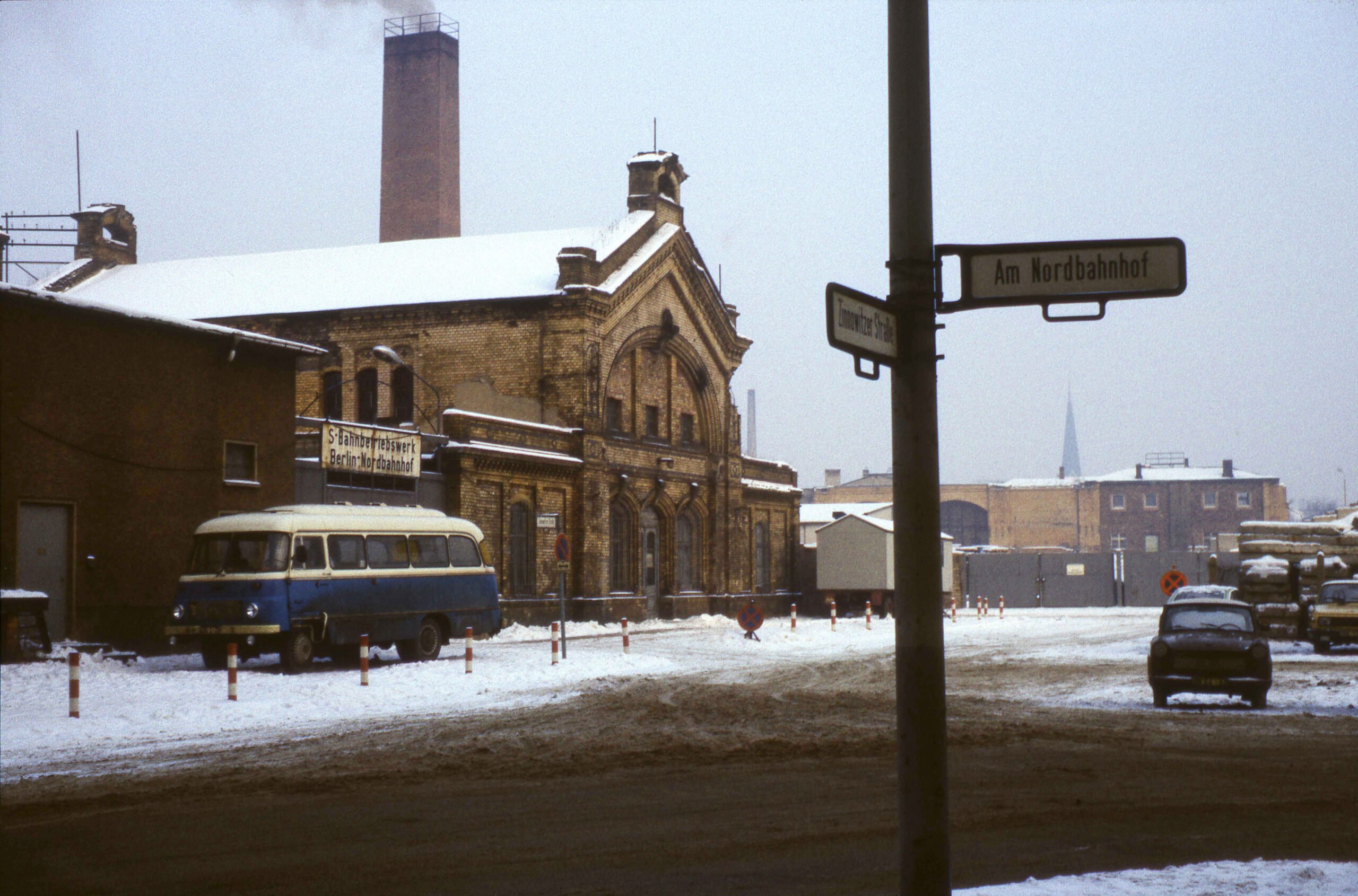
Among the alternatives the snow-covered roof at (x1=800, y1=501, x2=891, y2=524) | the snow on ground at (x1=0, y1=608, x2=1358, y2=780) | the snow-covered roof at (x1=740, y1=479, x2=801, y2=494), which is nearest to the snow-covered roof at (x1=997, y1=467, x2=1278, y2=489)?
the snow-covered roof at (x1=800, y1=501, x2=891, y2=524)

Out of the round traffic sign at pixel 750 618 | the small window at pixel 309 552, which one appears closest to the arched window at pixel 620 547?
the round traffic sign at pixel 750 618

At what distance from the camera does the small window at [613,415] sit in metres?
43.3

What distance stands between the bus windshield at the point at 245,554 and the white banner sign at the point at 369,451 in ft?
26.1

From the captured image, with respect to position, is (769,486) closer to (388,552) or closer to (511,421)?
(511,421)

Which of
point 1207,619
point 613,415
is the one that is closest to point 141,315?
point 1207,619

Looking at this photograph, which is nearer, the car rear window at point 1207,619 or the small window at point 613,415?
the car rear window at point 1207,619

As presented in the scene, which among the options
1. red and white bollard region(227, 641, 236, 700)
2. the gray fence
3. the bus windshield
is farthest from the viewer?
the gray fence

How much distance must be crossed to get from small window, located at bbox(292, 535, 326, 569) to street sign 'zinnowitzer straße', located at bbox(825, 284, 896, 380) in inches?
716

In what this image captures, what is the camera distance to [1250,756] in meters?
13.0

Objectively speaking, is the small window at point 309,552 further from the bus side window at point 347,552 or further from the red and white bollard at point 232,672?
the red and white bollard at point 232,672

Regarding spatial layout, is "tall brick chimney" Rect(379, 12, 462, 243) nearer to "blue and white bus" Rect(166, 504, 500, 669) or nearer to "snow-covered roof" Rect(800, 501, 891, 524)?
"snow-covered roof" Rect(800, 501, 891, 524)

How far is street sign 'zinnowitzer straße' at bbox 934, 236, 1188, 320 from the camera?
5.61 m

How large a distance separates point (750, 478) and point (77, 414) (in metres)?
31.7

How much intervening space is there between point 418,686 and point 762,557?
33.8 meters
